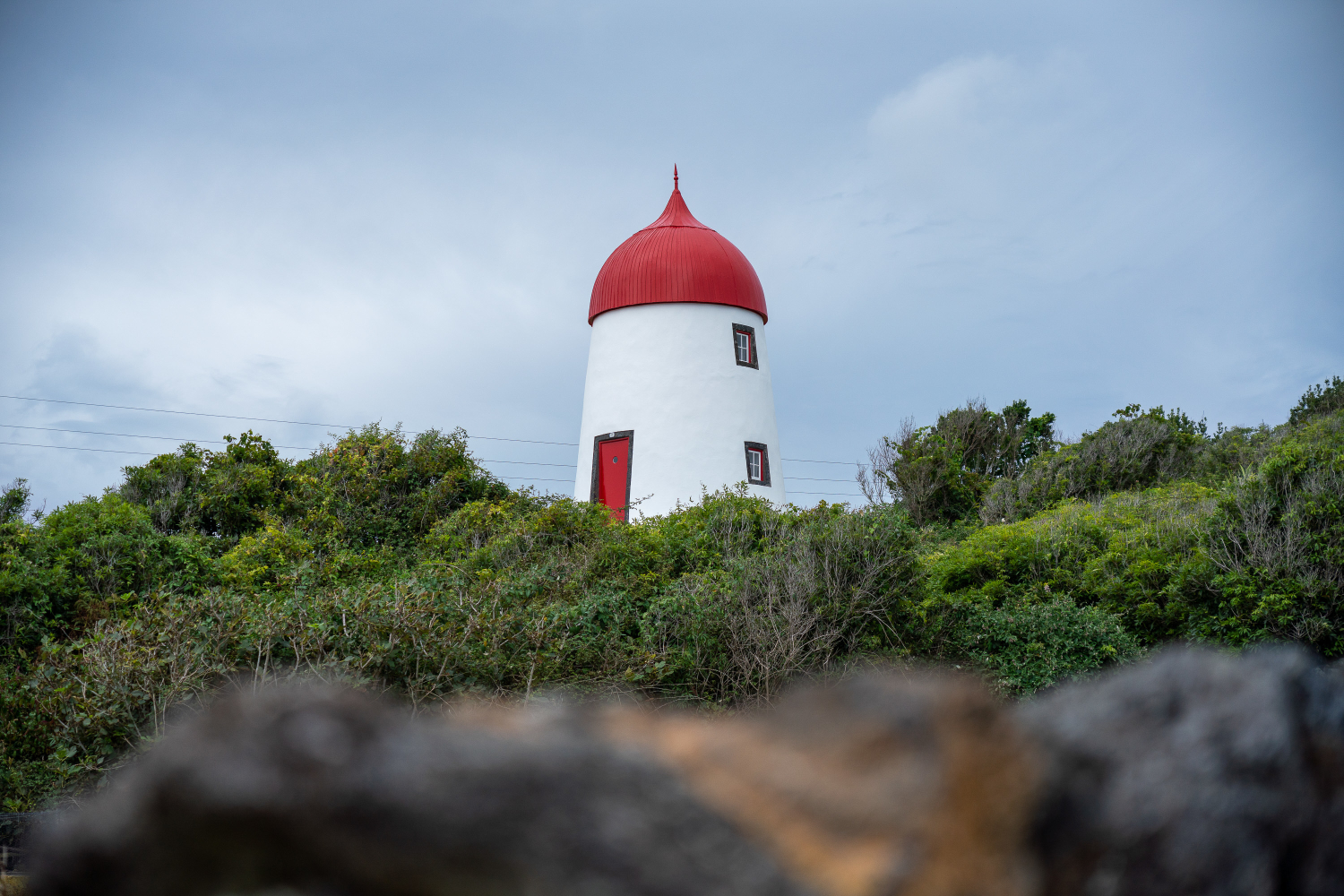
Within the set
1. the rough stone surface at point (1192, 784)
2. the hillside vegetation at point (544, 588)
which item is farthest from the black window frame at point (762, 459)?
the rough stone surface at point (1192, 784)

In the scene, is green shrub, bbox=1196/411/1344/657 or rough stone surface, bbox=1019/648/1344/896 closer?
rough stone surface, bbox=1019/648/1344/896

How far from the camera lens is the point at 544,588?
1060 centimetres

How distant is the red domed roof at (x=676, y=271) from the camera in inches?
843

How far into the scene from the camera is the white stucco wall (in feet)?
67.3

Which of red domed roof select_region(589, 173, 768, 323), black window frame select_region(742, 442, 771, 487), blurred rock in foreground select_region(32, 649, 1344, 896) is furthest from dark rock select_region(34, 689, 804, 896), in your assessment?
red domed roof select_region(589, 173, 768, 323)

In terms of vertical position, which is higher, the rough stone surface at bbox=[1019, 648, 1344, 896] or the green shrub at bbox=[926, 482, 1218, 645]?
the green shrub at bbox=[926, 482, 1218, 645]

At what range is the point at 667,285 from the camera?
70.1 ft

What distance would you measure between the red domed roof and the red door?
10.9 feet

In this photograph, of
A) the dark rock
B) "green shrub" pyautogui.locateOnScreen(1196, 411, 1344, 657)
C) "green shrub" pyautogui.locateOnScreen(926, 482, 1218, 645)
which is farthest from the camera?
"green shrub" pyautogui.locateOnScreen(926, 482, 1218, 645)

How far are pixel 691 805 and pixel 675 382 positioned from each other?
19.6 metres

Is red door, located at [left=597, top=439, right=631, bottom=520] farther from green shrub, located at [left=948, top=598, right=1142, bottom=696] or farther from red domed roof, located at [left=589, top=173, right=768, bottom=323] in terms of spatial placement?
green shrub, located at [left=948, top=598, right=1142, bottom=696]

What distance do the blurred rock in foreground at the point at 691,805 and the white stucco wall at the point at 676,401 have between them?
60.8 ft

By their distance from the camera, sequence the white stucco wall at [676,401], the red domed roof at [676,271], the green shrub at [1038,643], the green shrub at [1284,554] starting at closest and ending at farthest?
the green shrub at [1038,643], the green shrub at [1284,554], the white stucco wall at [676,401], the red domed roof at [676,271]

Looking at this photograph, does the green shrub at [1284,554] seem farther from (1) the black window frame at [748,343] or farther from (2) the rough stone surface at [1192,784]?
(2) the rough stone surface at [1192,784]
